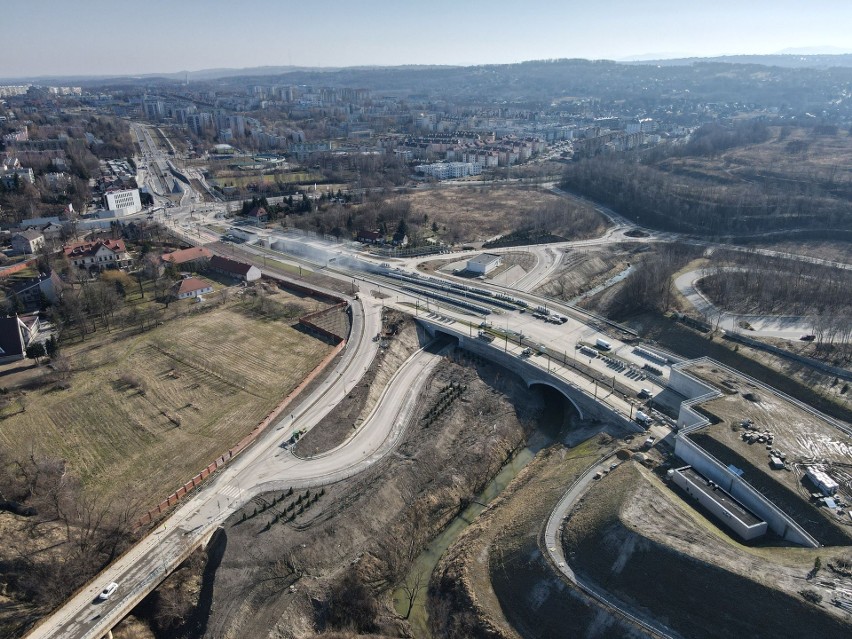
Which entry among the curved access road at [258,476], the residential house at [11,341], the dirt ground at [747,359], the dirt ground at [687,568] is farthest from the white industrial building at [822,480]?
the residential house at [11,341]

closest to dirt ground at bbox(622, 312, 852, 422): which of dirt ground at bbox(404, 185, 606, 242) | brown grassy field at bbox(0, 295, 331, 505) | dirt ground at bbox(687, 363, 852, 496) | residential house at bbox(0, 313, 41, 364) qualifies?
dirt ground at bbox(687, 363, 852, 496)

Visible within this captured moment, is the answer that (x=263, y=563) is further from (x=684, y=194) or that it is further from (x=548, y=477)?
(x=684, y=194)

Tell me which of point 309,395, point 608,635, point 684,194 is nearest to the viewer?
point 608,635

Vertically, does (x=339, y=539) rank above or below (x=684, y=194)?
below

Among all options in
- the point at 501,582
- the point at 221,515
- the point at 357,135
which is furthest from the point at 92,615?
the point at 357,135

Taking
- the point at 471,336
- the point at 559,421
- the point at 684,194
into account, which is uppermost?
the point at 684,194

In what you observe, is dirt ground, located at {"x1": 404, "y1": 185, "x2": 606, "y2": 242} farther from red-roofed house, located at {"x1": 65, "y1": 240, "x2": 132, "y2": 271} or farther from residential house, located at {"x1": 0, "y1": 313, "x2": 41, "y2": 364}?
residential house, located at {"x1": 0, "y1": 313, "x2": 41, "y2": 364}
